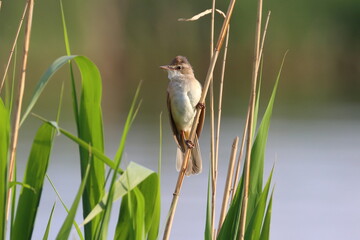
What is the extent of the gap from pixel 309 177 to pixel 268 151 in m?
1.78

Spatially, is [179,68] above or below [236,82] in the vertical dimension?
above

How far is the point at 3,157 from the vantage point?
79.5 inches

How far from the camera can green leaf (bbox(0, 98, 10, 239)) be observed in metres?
1.99

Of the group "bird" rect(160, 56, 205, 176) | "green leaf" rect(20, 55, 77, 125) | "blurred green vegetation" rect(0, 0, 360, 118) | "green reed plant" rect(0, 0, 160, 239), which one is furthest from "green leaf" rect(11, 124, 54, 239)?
"blurred green vegetation" rect(0, 0, 360, 118)

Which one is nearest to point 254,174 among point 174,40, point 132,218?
point 132,218

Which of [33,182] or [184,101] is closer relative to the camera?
[33,182]

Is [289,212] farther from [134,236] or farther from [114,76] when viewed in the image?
[114,76]

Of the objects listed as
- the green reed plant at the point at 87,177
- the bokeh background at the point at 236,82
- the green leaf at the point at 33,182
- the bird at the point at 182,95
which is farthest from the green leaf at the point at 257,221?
the bokeh background at the point at 236,82

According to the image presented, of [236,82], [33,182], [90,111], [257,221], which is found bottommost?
[236,82]

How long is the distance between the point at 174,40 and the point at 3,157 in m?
13.8

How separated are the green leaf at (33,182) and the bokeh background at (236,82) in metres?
6.19

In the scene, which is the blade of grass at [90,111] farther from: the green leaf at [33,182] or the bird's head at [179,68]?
the bird's head at [179,68]

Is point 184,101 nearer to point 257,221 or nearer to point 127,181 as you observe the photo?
point 257,221

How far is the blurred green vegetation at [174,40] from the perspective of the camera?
1387 cm
